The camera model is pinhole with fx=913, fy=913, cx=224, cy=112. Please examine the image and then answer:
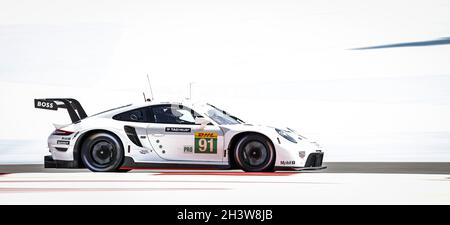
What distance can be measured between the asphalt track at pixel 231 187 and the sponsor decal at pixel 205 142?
1.15 feet

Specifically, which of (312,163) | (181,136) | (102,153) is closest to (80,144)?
(102,153)

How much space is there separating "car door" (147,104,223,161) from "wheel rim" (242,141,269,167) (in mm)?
363

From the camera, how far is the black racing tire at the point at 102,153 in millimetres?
12875

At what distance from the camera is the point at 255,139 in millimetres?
12312

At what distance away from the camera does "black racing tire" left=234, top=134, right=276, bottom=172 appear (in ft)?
40.3

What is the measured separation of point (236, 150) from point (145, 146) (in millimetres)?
1335

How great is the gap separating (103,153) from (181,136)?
1.19m

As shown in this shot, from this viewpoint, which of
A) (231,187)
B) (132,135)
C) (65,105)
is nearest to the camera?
(231,187)

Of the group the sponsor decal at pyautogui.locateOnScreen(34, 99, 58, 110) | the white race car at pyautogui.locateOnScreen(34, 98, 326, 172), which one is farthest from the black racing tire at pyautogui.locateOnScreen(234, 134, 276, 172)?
the sponsor decal at pyautogui.locateOnScreen(34, 99, 58, 110)

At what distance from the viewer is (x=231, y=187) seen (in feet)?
33.8

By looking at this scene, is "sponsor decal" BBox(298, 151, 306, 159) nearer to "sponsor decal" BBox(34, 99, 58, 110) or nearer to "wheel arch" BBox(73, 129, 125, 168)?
"wheel arch" BBox(73, 129, 125, 168)

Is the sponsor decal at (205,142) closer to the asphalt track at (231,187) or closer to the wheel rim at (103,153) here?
the asphalt track at (231,187)

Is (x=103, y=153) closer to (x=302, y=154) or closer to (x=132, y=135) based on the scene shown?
(x=132, y=135)

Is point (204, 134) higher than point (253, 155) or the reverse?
higher
